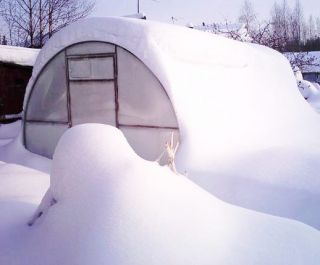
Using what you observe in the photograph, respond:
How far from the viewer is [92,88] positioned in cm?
702

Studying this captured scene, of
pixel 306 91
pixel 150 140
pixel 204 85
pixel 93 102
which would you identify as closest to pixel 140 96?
pixel 150 140

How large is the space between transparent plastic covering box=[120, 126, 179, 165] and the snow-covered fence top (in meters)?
0.52

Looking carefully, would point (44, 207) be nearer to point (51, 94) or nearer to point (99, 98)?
point (99, 98)

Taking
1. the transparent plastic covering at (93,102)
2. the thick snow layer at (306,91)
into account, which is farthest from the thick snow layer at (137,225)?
the thick snow layer at (306,91)

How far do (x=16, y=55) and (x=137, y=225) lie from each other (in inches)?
459

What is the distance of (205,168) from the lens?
5469 millimetres

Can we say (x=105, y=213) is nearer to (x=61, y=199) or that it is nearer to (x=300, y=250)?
(x=61, y=199)

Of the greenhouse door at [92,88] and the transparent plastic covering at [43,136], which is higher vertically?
the greenhouse door at [92,88]

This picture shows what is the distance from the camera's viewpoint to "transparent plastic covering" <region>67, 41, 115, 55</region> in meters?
6.70

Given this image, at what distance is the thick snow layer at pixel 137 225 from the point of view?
2.11 metres

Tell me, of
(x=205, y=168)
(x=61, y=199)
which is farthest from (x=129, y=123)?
(x=61, y=199)

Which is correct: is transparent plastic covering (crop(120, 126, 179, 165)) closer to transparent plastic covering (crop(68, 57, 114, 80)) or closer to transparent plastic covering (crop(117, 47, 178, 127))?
transparent plastic covering (crop(117, 47, 178, 127))

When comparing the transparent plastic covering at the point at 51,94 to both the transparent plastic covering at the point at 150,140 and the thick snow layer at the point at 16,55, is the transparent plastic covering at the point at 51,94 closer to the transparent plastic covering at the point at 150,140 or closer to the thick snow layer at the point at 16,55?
the transparent plastic covering at the point at 150,140

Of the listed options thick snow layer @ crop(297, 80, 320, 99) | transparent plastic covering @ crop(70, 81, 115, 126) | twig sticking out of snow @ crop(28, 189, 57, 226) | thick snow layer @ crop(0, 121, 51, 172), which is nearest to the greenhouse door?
transparent plastic covering @ crop(70, 81, 115, 126)
